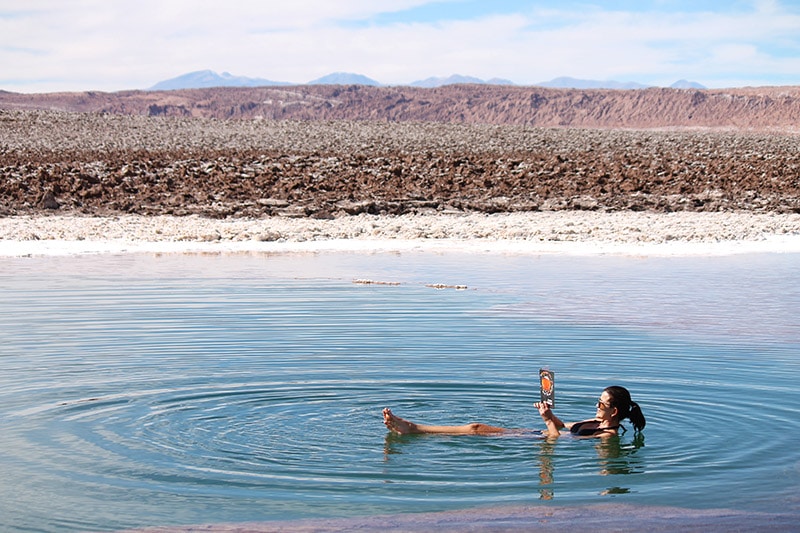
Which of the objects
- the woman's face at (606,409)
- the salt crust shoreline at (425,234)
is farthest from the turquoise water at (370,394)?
the salt crust shoreline at (425,234)

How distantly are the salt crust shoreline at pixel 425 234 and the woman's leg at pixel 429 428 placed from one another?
14981mm

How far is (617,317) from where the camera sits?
14.3 m

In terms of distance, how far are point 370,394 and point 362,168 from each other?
108ft

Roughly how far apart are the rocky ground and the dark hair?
873 inches

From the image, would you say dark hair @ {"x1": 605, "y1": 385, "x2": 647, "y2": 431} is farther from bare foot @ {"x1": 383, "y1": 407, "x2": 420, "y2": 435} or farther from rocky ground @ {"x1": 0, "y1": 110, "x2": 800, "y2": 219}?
rocky ground @ {"x1": 0, "y1": 110, "x2": 800, "y2": 219}

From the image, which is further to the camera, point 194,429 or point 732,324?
point 732,324

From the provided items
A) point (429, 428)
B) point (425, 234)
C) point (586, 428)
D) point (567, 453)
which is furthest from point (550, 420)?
point (425, 234)

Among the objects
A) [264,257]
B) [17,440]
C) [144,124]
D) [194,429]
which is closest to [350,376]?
[194,429]

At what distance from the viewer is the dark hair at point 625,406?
28.3ft

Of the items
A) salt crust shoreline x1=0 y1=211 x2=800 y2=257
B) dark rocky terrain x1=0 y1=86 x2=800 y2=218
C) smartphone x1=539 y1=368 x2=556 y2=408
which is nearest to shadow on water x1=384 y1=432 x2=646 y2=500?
smartphone x1=539 y1=368 x2=556 y2=408

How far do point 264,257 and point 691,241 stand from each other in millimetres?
9137

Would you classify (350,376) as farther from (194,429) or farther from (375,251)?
(375,251)

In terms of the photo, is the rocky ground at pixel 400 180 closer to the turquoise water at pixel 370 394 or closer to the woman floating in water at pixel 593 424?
the turquoise water at pixel 370 394

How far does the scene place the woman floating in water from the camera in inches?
337
